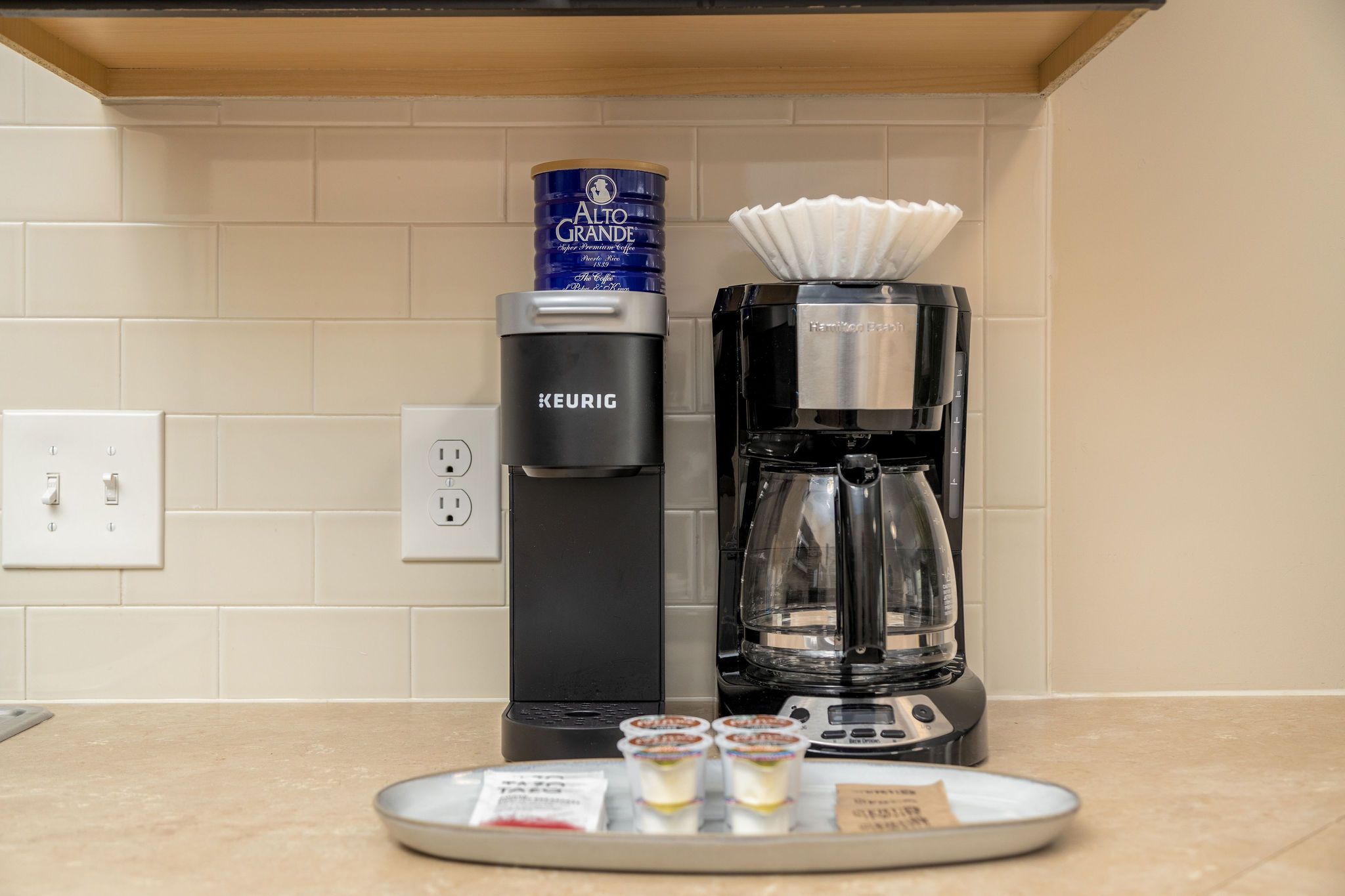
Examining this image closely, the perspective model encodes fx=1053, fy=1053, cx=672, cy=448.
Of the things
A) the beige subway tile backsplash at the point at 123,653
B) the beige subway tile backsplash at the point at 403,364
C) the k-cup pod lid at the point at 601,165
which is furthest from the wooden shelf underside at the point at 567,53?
the beige subway tile backsplash at the point at 123,653

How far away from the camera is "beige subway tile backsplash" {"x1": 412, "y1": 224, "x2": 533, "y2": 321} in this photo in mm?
1061

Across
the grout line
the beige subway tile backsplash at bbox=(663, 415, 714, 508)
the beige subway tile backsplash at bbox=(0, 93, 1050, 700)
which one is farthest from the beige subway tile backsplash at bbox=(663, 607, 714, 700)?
the grout line

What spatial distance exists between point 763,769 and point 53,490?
0.80m

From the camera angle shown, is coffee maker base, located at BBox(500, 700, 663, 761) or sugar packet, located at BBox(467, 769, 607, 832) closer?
sugar packet, located at BBox(467, 769, 607, 832)

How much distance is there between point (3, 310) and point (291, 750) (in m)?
0.56

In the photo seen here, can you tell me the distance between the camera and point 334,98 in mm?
1059

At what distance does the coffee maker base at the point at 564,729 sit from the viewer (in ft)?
2.70

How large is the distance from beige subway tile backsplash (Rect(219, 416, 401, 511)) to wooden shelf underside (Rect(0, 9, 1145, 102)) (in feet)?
1.08

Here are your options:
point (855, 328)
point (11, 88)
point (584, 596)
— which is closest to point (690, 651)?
point (584, 596)

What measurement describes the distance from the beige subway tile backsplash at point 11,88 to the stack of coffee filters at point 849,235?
76 centimetres

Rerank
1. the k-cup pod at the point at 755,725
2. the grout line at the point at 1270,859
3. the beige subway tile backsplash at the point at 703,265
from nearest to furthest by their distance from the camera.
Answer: the grout line at the point at 1270,859, the k-cup pod at the point at 755,725, the beige subway tile backsplash at the point at 703,265

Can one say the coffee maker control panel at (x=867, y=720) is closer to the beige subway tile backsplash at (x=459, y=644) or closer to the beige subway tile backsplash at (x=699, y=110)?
the beige subway tile backsplash at (x=459, y=644)

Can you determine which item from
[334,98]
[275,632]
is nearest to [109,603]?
[275,632]

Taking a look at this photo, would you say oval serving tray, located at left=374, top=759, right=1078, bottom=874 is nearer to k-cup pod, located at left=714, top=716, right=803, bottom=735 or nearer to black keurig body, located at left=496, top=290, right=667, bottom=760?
k-cup pod, located at left=714, top=716, right=803, bottom=735
